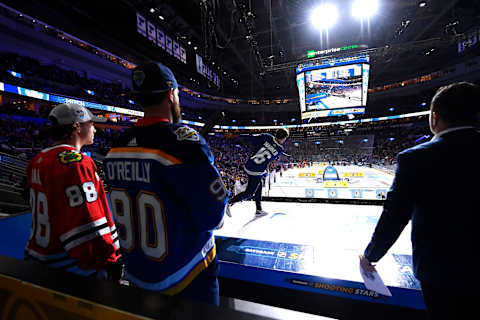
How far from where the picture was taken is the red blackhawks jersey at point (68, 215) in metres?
1.08

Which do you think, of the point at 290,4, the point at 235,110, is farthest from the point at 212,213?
the point at 235,110

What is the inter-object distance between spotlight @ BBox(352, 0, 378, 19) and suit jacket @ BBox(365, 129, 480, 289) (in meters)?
7.12

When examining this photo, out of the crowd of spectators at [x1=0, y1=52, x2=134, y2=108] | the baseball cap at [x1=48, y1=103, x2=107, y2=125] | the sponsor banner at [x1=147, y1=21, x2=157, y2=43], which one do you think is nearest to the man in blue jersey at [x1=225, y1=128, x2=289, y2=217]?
the baseball cap at [x1=48, y1=103, x2=107, y2=125]

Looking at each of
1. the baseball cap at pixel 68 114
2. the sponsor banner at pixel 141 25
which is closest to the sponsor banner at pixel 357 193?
the baseball cap at pixel 68 114

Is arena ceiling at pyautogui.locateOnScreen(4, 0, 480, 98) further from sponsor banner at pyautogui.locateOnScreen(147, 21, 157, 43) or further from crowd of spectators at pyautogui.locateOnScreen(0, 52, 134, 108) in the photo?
crowd of spectators at pyautogui.locateOnScreen(0, 52, 134, 108)

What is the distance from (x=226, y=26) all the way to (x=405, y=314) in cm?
1318

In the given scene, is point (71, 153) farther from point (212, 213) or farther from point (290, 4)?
point (290, 4)

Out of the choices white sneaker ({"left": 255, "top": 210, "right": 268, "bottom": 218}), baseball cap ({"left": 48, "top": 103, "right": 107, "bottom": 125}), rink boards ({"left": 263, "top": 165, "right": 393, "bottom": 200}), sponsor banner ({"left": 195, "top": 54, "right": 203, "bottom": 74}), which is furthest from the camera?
sponsor banner ({"left": 195, "top": 54, "right": 203, "bottom": 74})

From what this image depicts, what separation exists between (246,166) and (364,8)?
265 inches

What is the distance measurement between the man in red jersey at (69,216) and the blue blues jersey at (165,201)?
0.29 m

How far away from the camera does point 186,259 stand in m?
0.91

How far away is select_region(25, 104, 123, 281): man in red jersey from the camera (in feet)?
3.53

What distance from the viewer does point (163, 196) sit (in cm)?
85

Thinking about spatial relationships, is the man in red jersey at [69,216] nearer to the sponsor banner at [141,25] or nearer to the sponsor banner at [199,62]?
the sponsor banner at [141,25]
